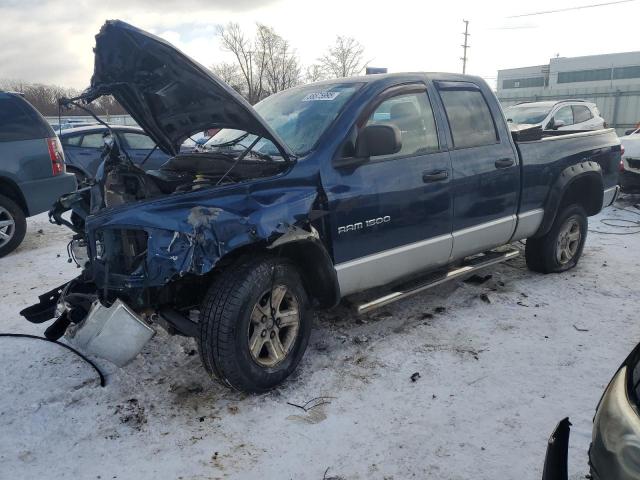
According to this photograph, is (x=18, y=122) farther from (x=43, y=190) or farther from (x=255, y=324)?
(x=255, y=324)

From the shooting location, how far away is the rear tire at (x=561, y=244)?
5250mm

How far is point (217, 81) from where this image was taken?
9.41 ft

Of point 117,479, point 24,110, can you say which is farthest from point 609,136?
point 24,110

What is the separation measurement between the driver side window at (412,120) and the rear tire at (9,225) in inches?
195

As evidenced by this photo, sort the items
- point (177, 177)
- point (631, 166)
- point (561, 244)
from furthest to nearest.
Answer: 1. point (631, 166)
2. point (561, 244)
3. point (177, 177)

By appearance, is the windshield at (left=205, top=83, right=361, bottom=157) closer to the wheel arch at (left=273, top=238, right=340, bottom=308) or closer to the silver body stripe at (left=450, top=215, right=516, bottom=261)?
the wheel arch at (left=273, top=238, right=340, bottom=308)

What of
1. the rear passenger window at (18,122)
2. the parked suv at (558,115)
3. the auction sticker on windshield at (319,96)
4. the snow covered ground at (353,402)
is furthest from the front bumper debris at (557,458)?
the parked suv at (558,115)

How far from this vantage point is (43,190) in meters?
6.52

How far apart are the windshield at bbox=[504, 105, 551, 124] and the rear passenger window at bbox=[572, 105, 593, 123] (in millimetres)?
937

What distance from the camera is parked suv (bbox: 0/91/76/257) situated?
6.26m

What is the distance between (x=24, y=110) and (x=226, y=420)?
538 centimetres

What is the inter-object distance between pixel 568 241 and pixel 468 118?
2.07m

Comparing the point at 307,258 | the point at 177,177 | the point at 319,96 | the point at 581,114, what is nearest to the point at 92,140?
the point at 177,177

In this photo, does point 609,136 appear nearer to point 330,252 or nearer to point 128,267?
point 330,252
